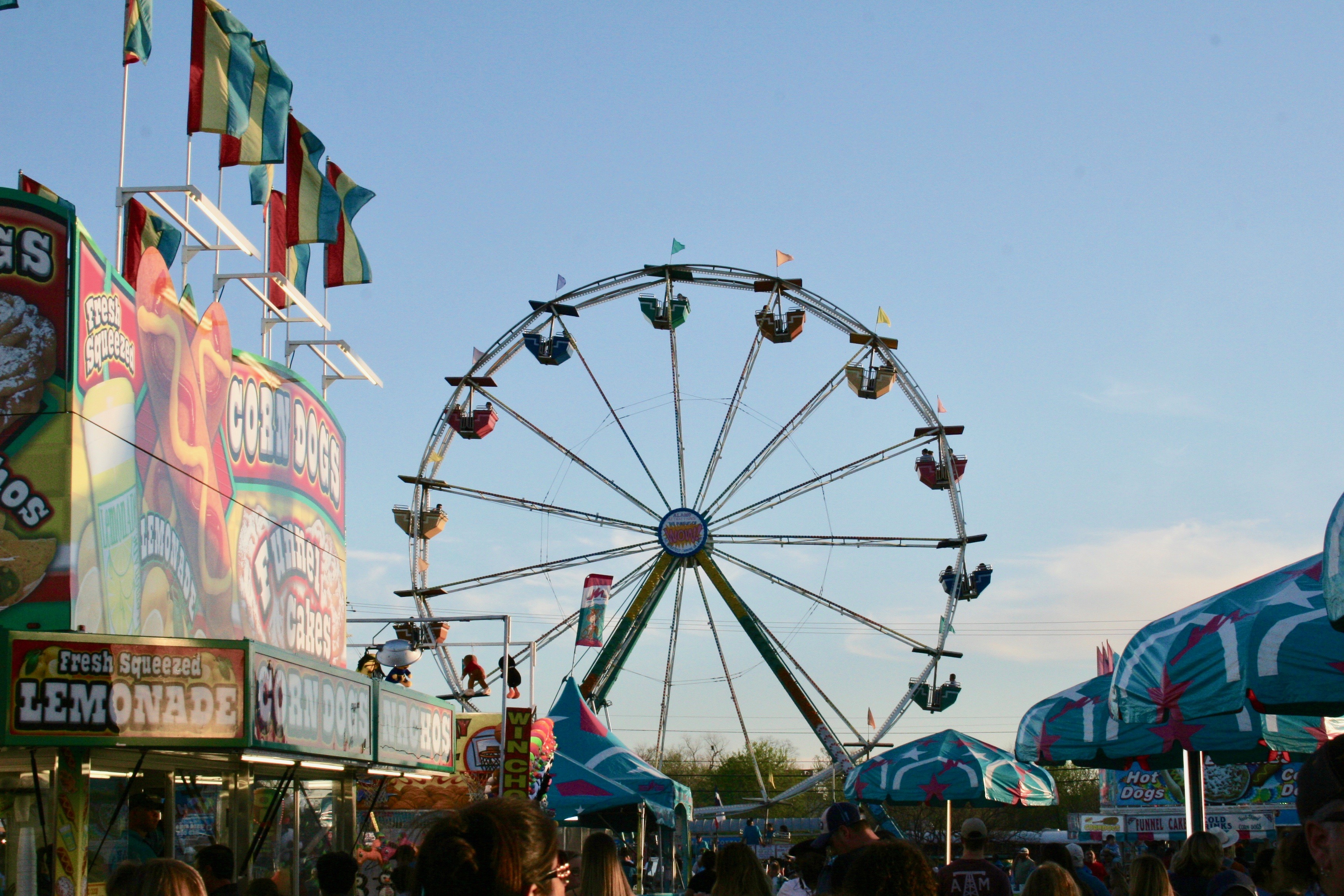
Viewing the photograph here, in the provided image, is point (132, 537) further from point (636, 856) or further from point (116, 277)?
point (636, 856)

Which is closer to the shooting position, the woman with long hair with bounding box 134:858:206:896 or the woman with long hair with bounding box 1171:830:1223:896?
the woman with long hair with bounding box 134:858:206:896

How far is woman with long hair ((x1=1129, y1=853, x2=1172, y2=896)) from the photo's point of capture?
6.05 metres

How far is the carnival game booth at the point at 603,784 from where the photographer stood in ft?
50.4

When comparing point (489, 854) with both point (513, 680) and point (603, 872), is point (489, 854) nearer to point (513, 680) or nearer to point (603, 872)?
point (603, 872)

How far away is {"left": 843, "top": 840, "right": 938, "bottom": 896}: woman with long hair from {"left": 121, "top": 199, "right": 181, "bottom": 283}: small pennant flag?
25.5ft

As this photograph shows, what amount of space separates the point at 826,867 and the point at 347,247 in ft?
31.0

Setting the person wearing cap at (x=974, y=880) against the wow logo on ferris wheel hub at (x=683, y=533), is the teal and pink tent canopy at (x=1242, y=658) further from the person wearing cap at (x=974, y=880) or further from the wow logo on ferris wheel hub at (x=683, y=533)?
the wow logo on ferris wheel hub at (x=683, y=533)

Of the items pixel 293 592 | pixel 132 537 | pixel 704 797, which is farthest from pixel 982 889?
pixel 704 797

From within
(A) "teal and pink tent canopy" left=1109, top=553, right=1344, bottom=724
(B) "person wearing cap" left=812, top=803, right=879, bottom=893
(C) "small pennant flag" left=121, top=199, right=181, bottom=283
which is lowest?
(B) "person wearing cap" left=812, top=803, right=879, bottom=893

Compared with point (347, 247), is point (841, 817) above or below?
below

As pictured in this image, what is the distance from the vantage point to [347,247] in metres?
14.3

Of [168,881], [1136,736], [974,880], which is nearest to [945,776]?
[1136,736]

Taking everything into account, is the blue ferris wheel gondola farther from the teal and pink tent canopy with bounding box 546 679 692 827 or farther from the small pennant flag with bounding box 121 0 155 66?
the small pennant flag with bounding box 121 0 155 66

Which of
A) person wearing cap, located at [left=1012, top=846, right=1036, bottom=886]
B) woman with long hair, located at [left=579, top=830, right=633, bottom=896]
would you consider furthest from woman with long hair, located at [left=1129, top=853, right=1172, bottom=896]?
person wearing cap, located at [left=1012, top=846, right=1036, bottom=886]
